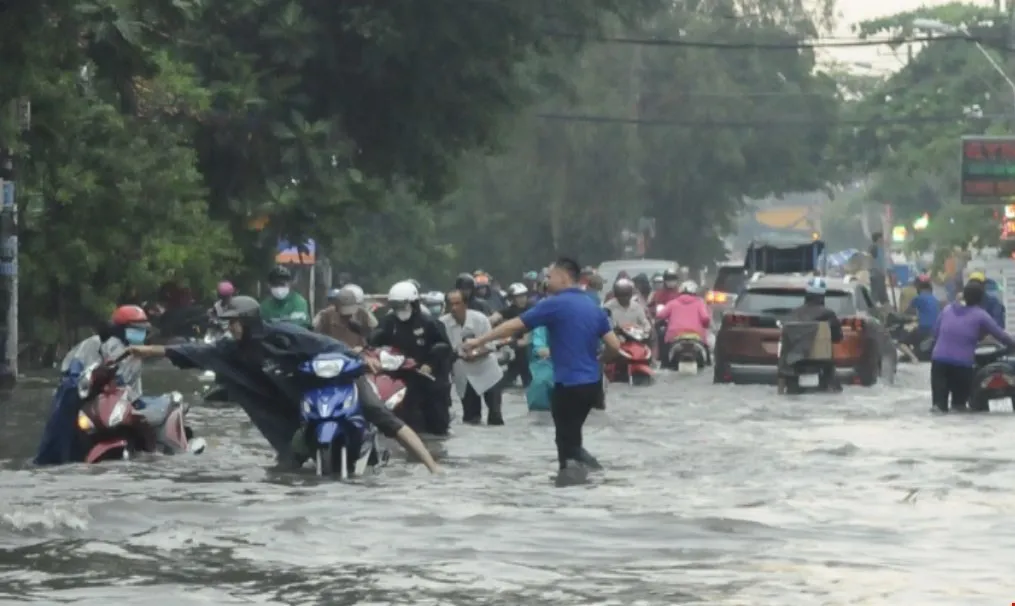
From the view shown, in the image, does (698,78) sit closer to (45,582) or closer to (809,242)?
(809,242)

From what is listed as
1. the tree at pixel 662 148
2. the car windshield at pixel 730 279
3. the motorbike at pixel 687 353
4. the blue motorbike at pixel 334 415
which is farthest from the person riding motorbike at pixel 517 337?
the tree at pixel 662 148

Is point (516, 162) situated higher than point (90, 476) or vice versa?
point (516, 162)

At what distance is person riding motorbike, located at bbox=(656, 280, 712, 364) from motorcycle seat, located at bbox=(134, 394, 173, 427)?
1907 cm

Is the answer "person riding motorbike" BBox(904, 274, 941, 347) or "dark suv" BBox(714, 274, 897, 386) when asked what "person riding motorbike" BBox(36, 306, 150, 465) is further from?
"person riding motorbike" BBox(904, 274, 941, 347)

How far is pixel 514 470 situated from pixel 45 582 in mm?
7487

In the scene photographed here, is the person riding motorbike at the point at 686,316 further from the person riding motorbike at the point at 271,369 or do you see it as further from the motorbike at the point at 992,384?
the person riding motorbike at the point at 271,369

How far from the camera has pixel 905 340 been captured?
44031 millimetres

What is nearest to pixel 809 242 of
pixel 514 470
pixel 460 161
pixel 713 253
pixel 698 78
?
pixel 460 161

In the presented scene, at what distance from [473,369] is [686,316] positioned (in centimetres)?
1341

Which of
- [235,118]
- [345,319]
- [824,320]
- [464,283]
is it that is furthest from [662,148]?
[345,319]

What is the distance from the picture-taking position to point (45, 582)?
12.3 meters

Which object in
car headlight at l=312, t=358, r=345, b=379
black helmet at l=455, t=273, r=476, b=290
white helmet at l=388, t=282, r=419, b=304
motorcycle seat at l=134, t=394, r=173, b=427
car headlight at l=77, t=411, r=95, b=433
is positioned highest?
black helmet at l=455, t=273, r=476, b=290

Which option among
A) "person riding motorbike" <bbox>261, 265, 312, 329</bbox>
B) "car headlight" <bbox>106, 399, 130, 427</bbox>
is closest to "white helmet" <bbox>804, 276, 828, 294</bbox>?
"person riding motorbike" <bbox>261, 265, 312, 329</bbox>

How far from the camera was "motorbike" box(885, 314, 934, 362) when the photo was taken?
4253 centimetres
